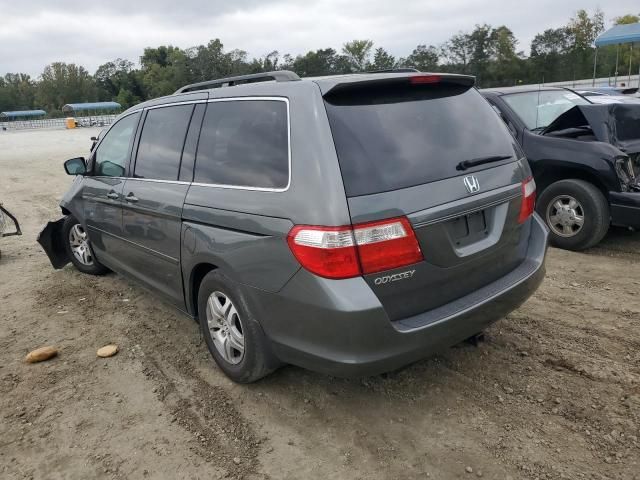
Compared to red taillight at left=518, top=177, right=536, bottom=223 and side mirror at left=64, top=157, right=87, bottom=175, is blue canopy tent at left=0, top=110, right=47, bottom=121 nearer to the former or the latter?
side mirror at left=64, top=157, right=87, bottom=175

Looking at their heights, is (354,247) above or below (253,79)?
below

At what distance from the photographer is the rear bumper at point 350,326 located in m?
2.50

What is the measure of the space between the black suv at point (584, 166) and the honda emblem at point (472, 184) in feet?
10.9

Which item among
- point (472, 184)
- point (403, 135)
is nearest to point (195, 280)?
point (403, 135)

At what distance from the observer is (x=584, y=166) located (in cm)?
568

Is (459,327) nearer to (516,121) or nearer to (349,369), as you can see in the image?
(349,369)

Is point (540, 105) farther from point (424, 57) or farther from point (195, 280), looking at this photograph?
point (424, 57)

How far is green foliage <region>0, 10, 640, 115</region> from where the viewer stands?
189 ft

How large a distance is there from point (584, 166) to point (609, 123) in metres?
0.68

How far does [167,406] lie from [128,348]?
0.96m

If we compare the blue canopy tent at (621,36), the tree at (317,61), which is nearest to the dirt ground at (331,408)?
the blue canopy tent at (621,36)

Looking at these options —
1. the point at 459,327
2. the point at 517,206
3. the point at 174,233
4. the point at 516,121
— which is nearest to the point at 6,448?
the point at 174,233

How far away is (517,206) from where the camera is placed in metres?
3.20

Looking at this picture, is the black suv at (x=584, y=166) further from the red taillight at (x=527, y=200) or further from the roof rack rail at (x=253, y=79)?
the roof rack rail at (x=253, y=79)
